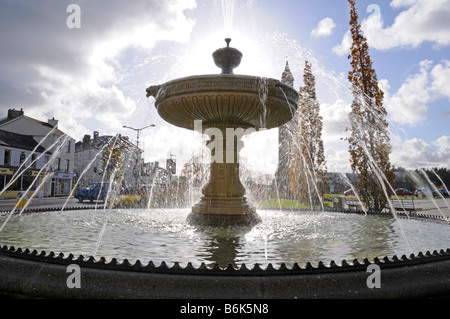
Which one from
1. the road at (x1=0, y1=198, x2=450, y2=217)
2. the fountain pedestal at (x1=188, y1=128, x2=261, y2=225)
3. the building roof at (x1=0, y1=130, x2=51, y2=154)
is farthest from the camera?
the building roof at (x1=0, y1=130, x2=51, y2=154)

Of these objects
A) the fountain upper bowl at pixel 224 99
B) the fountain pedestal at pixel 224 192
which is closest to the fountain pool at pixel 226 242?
the fountain pedestal at pixel 224 192

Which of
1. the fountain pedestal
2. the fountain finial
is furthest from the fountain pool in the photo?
the fountain finial

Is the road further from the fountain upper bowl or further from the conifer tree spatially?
the fountain upper bowl

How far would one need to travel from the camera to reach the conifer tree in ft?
70.8

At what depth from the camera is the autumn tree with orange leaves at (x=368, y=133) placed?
1397cm

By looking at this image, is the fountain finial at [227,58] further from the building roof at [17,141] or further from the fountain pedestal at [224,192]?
Result: the building roof at [17,141]

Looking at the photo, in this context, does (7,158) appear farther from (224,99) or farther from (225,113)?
(224,99)

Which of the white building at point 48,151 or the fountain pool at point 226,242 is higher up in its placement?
the white building at point 48,151

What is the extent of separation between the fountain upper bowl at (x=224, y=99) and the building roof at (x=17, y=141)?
36.6m

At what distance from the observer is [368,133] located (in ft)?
47.8

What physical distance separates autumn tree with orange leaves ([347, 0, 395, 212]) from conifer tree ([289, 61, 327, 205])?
20.1 feet

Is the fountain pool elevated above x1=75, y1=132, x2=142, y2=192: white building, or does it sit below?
below
